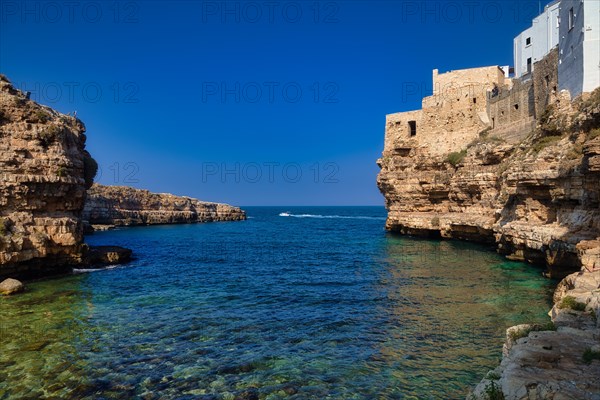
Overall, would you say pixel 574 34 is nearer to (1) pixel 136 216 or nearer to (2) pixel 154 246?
(2) pixel 154 246

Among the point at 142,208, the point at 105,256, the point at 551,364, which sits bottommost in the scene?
the point at 105,256

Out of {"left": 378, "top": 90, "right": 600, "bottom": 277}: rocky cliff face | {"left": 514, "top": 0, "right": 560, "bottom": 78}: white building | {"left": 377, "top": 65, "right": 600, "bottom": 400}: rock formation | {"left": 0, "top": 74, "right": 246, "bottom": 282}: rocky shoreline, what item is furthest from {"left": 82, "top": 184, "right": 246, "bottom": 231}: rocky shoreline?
{"left": 514, "top": 0, "right": 560, "bottom": 78}: white building

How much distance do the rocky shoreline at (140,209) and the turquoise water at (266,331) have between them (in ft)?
156

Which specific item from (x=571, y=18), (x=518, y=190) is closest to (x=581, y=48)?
(x=571, y=18)

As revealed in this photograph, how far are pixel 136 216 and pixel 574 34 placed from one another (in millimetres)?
69700

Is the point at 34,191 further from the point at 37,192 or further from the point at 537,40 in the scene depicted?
the point at 537,40

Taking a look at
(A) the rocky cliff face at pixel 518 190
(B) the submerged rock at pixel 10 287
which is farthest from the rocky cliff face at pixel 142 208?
(B) the submerged rock at pixel 10 287

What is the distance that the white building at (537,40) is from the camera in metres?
41.4

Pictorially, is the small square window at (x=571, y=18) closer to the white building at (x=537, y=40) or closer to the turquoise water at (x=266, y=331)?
the white building at (x=537, y=40)

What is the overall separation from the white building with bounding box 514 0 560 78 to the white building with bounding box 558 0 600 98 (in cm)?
1163

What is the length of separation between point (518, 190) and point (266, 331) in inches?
730

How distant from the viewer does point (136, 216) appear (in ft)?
244

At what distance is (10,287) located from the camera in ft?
54.2

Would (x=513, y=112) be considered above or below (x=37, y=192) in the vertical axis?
above
